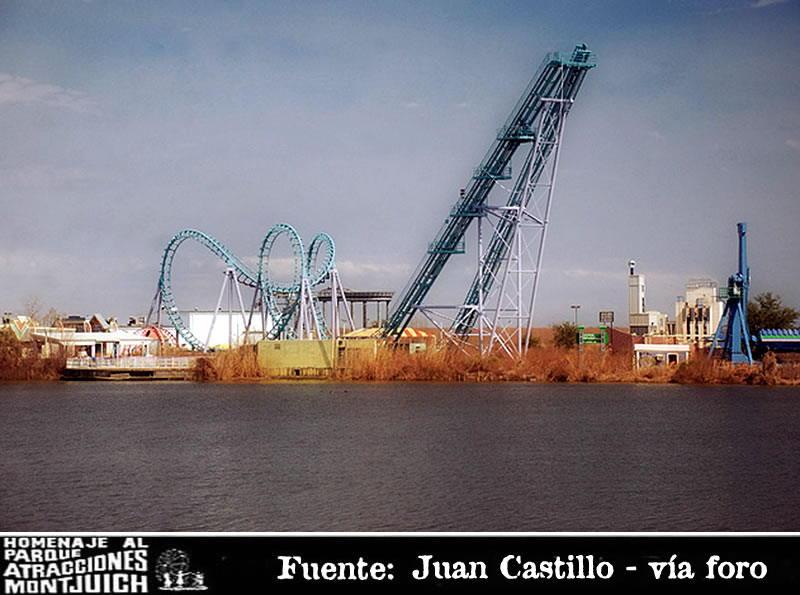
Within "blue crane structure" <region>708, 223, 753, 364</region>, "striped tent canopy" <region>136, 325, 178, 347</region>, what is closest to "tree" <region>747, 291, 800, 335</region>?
"blue crane structure" <region>708, 223, 753, 364</region>

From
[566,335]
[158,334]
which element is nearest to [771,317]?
[566,335]

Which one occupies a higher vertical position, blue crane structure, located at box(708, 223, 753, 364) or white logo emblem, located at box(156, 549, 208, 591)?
blue crane structure, located at box(708, 223, 753, 364)

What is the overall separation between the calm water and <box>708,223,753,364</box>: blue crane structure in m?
7.27

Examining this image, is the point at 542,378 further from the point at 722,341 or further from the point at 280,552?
the point at 280,552

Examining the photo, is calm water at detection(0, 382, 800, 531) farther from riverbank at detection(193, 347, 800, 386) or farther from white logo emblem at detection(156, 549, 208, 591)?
riverbank at detection(193, 347, 800, 386)

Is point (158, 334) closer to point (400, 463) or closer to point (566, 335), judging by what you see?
point (566, 335)

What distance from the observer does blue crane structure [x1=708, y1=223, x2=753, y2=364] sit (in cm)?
4288

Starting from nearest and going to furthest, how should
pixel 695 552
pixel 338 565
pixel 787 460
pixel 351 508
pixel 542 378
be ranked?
1. pixel 338 565
2. pixel 695 552
3. pixel 351 508
4. pixel 787 460
5. pixel 542 378

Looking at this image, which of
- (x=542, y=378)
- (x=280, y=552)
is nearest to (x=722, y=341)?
(x=542, y=378)

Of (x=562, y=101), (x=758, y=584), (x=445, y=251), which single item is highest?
(x=562, y=101)

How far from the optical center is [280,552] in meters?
12.7

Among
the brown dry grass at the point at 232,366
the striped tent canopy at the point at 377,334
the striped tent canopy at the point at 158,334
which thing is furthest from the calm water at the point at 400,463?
the striped tent canopy at the point at 158,334

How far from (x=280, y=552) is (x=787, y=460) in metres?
12.7

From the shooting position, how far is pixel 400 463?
20562mm
